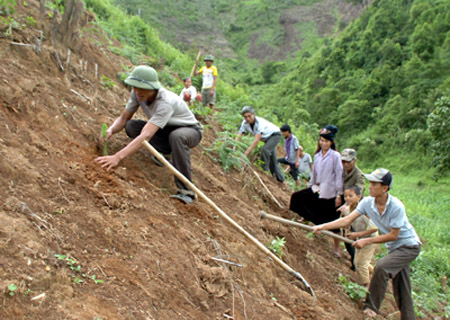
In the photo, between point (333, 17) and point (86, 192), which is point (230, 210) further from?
Result: point (333, 17)

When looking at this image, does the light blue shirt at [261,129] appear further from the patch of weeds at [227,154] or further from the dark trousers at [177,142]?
the dark trousers at [177,142]

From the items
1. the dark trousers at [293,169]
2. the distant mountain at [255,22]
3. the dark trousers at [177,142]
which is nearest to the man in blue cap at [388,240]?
the dark trousers at [177,142]

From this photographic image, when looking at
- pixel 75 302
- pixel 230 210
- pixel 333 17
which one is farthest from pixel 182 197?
pixel 333 17

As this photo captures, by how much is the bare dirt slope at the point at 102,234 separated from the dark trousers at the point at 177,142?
242 millimetres

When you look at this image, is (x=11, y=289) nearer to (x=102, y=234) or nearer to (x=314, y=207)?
(x=102, y=234)

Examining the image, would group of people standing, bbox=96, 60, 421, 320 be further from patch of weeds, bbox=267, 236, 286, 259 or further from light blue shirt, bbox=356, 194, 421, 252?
patch of weeds, bbox=267, 236, 286, 259

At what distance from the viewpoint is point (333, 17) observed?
50906 mm

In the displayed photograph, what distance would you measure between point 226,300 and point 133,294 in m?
0.86

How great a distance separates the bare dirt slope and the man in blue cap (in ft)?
1.44

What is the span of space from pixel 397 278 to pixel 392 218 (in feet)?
2.45

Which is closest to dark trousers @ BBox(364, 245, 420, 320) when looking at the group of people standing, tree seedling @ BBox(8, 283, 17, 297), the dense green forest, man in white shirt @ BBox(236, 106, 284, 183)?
the group of people standing

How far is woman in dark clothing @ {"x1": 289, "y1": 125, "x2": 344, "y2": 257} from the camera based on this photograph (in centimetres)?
498

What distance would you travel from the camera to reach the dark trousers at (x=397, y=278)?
4031mm

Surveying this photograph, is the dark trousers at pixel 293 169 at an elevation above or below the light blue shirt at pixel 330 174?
below
